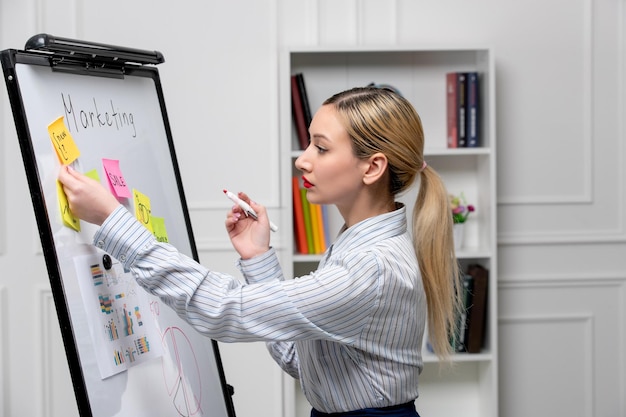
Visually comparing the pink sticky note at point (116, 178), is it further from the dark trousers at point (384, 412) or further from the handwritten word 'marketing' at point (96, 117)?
the dark trousers at point (384, 412)

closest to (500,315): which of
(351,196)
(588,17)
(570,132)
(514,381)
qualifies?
(514,381)

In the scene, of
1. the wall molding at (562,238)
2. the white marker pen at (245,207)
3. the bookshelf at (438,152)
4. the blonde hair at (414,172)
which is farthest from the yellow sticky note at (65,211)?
the wall molding at (562,238)

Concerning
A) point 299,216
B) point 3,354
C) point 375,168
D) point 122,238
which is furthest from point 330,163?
point 3,354

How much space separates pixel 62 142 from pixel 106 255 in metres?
0.23

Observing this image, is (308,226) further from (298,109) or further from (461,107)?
(461,107)

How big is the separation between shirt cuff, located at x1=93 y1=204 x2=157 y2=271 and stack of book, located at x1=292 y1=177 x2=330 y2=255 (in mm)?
1693

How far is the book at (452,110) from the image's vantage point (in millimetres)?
3041

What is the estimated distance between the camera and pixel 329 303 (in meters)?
1.31

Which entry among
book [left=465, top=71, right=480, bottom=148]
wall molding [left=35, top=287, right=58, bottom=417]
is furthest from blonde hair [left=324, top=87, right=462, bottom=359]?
wall molding [left=35, top=287, right=58, bottom=417]

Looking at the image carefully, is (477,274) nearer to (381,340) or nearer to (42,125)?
(381,340)

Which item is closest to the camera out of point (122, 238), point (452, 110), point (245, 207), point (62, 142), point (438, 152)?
point (122, 238)

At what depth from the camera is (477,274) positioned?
9.95ft

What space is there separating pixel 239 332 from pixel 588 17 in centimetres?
252

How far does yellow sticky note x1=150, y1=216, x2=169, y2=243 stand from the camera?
1672 mm
